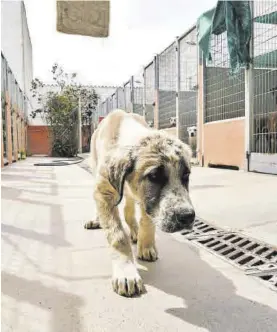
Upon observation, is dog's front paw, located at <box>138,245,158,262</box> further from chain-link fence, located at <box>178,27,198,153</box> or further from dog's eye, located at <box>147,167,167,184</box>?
chain-link fence, located at <box>178,27,198,153</box>

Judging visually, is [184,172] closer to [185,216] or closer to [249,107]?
[185,216]

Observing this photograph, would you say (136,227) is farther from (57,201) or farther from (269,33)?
→ (269,33)

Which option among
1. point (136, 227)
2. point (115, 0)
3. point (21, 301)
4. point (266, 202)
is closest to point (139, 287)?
point (21, 301)

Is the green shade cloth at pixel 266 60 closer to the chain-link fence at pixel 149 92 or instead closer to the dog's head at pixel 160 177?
the dog's head at pixel 160 177

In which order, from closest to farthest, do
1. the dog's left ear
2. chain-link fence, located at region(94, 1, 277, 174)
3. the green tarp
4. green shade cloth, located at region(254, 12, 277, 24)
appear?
the dog's left ear, green shade cloth, located at region(254, 12, 277, 24), chain-link fence, located at region(94, 1, 277, 174), the green tarp

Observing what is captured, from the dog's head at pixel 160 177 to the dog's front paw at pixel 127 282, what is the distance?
0.28 metres

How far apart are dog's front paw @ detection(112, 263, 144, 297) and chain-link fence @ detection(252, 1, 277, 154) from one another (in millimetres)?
4919

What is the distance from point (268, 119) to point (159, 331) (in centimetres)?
551

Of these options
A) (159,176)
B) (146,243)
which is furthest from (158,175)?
(146,243)

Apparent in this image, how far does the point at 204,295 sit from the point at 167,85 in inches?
375

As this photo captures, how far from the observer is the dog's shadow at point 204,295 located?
4.46 ft

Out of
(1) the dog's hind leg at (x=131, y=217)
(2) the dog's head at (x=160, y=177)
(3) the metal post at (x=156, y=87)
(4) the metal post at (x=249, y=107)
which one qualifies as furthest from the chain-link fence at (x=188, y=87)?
(2) the dog's head at (x=160, y=177)

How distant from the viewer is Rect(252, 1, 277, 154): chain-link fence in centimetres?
602

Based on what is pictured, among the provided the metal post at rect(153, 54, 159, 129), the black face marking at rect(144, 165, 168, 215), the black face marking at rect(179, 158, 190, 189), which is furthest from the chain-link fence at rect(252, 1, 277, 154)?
the black face marking at rect(144, 165, 168, 215)
